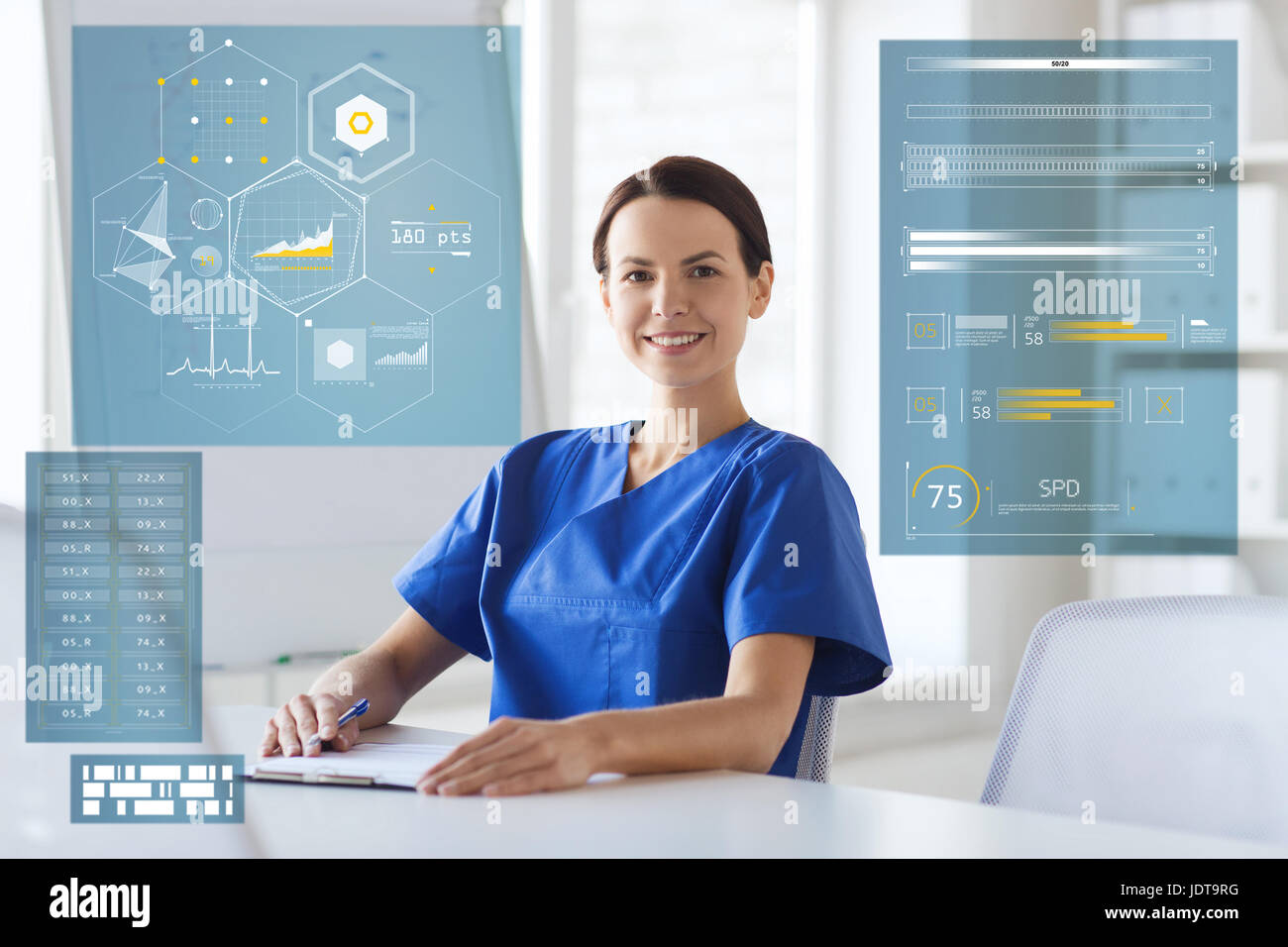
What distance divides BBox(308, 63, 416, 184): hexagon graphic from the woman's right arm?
4.31 feet

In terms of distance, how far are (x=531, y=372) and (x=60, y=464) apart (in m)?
1.82

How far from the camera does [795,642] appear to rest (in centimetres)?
109

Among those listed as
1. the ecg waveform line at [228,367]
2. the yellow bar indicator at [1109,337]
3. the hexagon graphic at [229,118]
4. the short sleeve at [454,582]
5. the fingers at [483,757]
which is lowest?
the fingers at [483,757]

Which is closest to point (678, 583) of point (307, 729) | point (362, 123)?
point (307, 729)

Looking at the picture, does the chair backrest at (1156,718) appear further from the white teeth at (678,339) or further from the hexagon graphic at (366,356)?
the hexagon graphic at (366,356)

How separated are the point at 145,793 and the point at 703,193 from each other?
2.53 ft

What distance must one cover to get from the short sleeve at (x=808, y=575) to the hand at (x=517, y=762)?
0.24 meters

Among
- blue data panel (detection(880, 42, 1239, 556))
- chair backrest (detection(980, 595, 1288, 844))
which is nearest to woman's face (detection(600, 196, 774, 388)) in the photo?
chair backrest (detection(980, 595, 1288, 844))

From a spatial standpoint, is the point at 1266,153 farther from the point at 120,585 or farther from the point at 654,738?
the point at 120,585

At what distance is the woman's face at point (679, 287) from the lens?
124cm

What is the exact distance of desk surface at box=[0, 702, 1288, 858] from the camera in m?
0.78

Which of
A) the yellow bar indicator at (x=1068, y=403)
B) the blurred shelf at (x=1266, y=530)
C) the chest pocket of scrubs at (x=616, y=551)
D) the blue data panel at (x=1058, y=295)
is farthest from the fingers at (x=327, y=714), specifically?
the blurred shelf at (x=1266, y=530)

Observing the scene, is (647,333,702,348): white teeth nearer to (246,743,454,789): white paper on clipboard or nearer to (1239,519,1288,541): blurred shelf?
(246,743,454,789): white paper on clipboard
